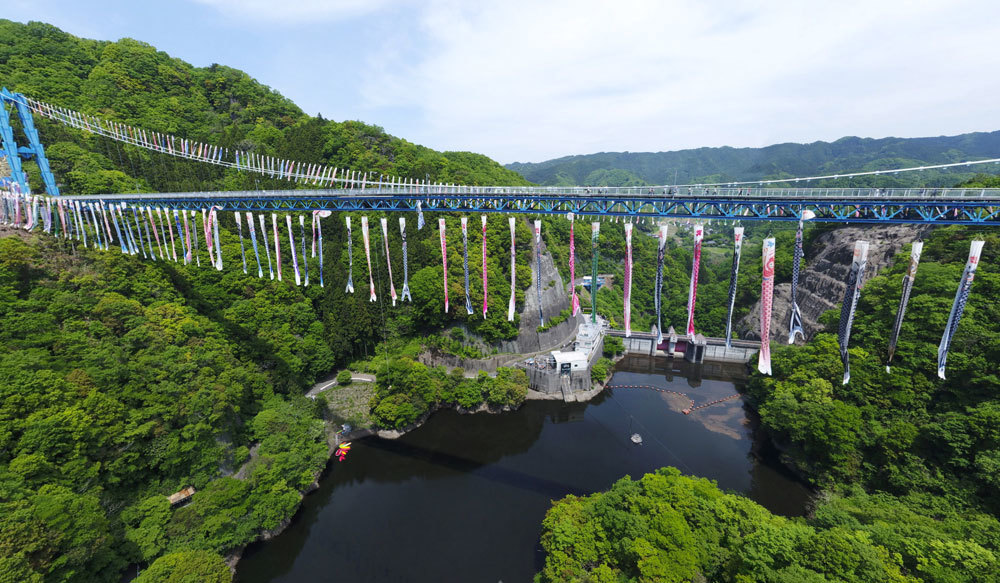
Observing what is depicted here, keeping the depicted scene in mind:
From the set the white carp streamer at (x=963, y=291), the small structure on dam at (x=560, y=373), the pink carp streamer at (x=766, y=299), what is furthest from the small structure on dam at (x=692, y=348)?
the pink carp streamer at (x=766, y=299)

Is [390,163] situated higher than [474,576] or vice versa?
[390,163]

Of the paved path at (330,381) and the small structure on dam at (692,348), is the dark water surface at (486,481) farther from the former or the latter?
the small structure on dam at (692,348)

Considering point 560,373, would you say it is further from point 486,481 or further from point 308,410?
point 308,410

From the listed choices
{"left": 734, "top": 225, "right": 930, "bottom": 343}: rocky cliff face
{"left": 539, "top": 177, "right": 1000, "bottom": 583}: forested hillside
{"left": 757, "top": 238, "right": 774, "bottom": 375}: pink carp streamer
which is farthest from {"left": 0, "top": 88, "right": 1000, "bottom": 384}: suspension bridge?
{"left": 734, "top": 225, "right": 930, "bottom": 343}: rocky cliff face

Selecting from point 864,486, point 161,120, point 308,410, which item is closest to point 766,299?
point 864,486

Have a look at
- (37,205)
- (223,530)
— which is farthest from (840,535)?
(37,205)

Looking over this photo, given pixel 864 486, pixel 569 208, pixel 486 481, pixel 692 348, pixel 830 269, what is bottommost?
pixel 486 481

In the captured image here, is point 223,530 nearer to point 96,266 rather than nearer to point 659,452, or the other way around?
point 96,266
